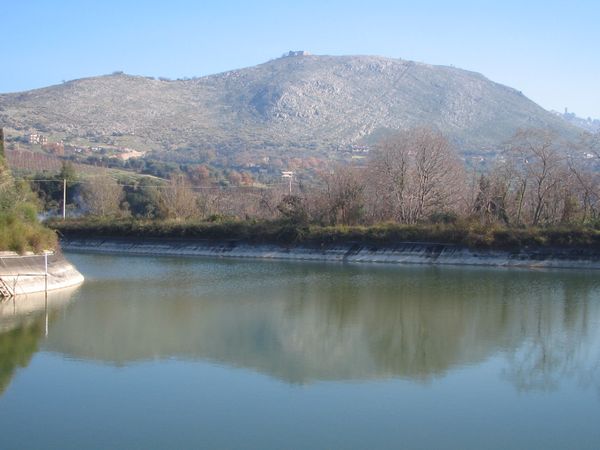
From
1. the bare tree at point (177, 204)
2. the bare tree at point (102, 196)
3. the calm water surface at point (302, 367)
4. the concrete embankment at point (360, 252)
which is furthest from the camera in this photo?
the bare tree at point (102, 196)

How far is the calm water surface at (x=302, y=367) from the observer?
1201 centimetres

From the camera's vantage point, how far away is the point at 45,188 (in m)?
63.5

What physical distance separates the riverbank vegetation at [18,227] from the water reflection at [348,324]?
2.41 m

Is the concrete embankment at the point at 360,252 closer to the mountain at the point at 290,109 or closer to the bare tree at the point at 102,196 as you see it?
the bare tree at the point at 102,196

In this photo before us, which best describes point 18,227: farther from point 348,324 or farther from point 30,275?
point 348,324

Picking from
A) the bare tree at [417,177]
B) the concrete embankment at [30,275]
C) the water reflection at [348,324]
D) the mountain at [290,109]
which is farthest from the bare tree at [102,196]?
the mountain at [290,109]

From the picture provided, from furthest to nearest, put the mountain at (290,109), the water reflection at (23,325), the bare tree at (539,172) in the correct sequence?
the mountain at (290,109) → the bare tree at (539,172) → the water reflection at (23,325)

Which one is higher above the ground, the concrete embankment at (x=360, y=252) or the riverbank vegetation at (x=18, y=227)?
the riverbank vegetation at (x=18, y=227)

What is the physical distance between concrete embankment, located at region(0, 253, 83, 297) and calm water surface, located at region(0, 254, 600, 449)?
695 mm

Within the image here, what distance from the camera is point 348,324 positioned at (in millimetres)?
21641

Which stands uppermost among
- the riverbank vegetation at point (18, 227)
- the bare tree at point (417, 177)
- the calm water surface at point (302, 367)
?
the bare tree at point (417, 177)

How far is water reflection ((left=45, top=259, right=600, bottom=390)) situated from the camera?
16781mm

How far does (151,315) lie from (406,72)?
139212mm

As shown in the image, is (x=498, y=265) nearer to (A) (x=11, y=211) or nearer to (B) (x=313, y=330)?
(B) (x=313, y=330)
